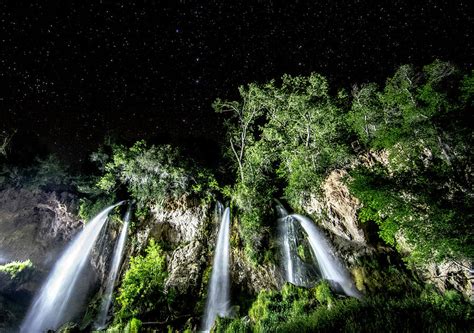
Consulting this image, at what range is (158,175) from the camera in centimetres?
1958

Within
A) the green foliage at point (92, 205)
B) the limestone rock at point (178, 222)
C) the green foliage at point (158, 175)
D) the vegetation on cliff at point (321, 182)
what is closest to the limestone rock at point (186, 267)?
the vegetation on cliff at point (321, 182)

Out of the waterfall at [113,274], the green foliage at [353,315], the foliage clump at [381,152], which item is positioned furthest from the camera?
the waterfall at [113,274]

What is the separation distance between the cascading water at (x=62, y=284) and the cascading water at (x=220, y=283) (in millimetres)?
9624

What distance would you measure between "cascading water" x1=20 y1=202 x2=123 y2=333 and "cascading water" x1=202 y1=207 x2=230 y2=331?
9.62m

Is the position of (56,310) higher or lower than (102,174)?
lower

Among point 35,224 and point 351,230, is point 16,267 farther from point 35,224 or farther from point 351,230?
point 351,230

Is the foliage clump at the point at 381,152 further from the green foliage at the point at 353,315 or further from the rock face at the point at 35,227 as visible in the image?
the rock face at the point at 35,227

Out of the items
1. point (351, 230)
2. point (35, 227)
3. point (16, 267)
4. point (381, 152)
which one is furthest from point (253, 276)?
point (35, 227)

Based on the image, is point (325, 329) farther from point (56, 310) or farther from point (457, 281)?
point (56, 310)

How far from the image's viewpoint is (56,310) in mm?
18484

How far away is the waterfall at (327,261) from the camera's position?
13347mm

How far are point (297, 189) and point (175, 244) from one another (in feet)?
33.0

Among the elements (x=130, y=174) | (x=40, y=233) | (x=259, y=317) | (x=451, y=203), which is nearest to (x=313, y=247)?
(x=259, y=317)

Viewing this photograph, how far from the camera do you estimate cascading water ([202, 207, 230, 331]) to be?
13945 mm
